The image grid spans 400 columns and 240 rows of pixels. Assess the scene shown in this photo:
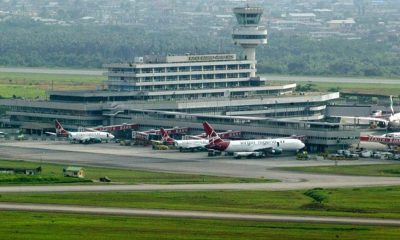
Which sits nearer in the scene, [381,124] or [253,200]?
[253,200]

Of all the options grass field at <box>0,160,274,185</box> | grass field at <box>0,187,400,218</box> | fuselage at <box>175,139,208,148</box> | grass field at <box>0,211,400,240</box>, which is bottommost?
grass field at <box>0,211,400,240</box>

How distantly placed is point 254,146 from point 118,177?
2576 cm

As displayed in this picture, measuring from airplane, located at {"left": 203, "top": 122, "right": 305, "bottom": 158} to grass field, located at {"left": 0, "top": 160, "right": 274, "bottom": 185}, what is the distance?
1733 cm

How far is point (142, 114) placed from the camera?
186m

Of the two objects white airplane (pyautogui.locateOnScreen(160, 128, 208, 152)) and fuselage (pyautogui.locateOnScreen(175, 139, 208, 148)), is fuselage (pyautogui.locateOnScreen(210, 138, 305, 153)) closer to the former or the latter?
white airplane (pyautogui.locateOnScreen(160, 128, 208, 152))

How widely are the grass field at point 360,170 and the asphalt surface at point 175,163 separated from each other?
7.74 ft

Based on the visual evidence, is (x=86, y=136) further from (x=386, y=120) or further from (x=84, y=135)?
(x=386, y=120)

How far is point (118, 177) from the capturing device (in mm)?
136500

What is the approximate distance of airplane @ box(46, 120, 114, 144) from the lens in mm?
173625

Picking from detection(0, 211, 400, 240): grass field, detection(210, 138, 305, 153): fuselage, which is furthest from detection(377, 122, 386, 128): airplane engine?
detection(0, 211, 400, 240): grass field

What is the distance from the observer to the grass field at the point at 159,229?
3991 inches

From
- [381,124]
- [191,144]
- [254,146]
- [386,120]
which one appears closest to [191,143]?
[191,144]

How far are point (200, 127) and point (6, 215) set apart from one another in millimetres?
68657

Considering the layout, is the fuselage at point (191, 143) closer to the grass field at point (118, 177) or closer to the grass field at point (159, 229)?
the grass field at point (118, 177)
